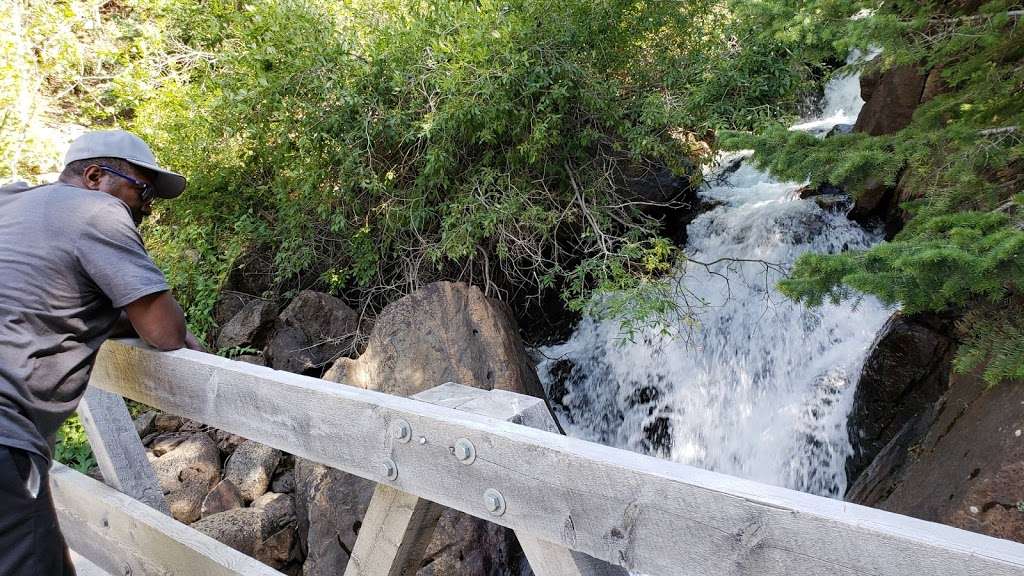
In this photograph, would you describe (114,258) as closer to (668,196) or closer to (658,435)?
(658,435)

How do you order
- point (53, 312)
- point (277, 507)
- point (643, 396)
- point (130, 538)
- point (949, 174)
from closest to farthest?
point (53, 312) → point (130, 538) → point (949, 174) → point (277, 507) → point (643, 396)

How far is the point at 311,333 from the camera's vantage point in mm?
6684

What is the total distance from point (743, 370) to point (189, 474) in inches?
190

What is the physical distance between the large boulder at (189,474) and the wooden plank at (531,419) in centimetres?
451

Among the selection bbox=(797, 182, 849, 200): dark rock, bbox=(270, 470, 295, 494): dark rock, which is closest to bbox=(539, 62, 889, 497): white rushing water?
bbox=(797, 182, 849, 200): dark rock

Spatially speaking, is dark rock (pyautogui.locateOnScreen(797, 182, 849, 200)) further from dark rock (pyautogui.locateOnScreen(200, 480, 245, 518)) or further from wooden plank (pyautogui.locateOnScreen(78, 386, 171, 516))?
wooden plank (pyautogui.locateOnScreen(78, 386, 171, 516))

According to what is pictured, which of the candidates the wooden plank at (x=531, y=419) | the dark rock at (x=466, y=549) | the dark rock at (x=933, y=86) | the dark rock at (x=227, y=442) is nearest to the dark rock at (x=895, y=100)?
the dark rock at (x=933, y=86)

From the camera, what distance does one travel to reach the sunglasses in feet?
6.84

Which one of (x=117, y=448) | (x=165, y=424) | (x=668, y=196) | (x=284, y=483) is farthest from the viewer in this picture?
(x=668, y=196)

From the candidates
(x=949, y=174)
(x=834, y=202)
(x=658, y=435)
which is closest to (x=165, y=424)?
(x=658, y=435)

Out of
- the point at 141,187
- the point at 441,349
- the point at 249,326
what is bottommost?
the point at 249,326

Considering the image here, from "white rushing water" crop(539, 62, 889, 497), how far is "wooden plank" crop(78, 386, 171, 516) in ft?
11.8

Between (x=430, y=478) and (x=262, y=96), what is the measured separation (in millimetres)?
5574

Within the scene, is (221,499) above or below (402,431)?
below
